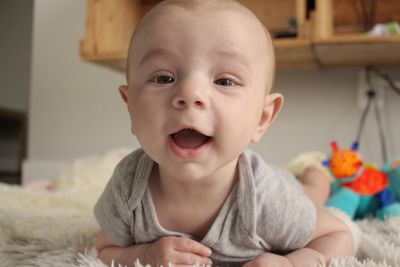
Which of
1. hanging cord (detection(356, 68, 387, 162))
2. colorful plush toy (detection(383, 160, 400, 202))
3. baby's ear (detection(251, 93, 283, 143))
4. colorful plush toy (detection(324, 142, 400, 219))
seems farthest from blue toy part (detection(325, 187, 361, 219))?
hanging cord (detection(356, 68, 387, 162))

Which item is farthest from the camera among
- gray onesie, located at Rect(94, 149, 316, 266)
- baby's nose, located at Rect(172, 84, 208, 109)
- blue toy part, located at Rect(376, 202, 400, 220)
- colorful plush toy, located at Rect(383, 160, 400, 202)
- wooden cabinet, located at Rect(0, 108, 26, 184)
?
wooden cabinet, located at Rect(0, 108, 26, 184)

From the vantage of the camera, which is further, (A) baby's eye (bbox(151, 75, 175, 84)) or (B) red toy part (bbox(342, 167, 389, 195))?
(B) red toy part (bbox(342, 167, 389, 195))

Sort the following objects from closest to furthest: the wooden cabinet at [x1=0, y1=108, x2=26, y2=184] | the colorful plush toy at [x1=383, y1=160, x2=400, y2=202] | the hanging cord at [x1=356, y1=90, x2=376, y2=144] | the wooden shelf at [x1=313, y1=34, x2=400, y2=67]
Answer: the colorful plush toy at [x1=383, y1=160, x2=400, y2=202]
the wooden shelf at [x1=313, y1=34, x2=400, y2=67]
the hanging cord at [x1=356, y1=90, x2=376, y2=144]
the wooden cabinet at [x1=0, y1=108, x2=26, y2=184]

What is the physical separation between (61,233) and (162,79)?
397 millimetres

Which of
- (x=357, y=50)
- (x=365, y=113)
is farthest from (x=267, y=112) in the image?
(x=365, y=113)

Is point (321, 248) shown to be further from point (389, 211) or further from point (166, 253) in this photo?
point (389, 211)

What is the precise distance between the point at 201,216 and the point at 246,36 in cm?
26

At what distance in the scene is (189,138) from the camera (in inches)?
22.8

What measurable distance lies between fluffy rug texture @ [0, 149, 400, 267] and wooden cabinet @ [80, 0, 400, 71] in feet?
1.94

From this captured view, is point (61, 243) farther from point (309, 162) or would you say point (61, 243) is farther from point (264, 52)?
point (309, 162)

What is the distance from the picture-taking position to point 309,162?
142 cm

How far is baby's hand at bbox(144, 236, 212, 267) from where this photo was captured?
2.03ft

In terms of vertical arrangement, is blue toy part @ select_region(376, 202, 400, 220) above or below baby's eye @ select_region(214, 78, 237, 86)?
below

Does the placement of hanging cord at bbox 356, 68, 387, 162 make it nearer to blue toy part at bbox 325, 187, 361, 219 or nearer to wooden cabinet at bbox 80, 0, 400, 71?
wooden cabinet at bbox 80, 0, 400, 71
